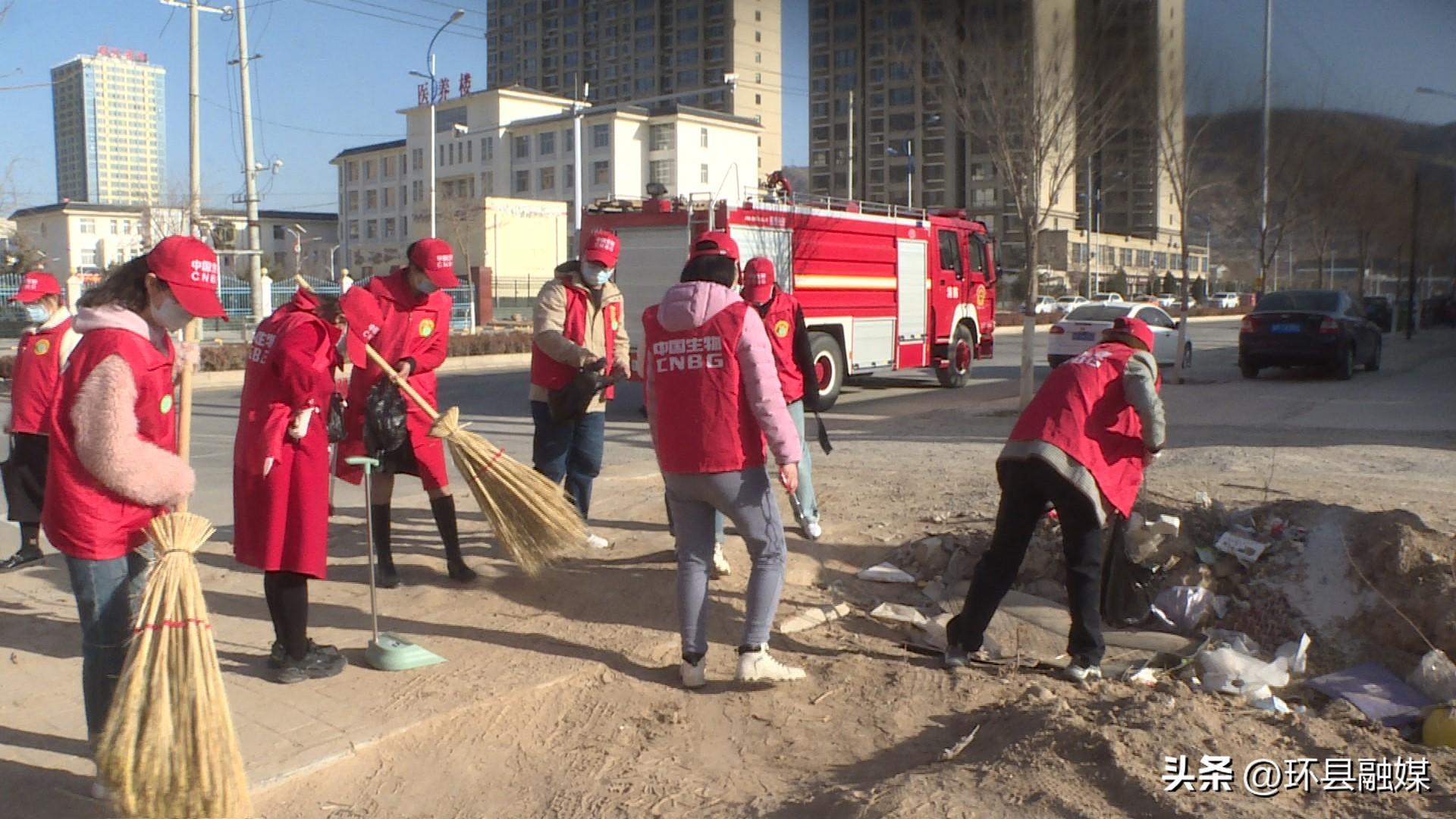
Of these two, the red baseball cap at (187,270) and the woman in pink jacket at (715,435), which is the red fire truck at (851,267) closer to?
the woman in pink jacket at (715,435)

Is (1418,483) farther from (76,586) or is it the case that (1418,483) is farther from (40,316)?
(40,316)

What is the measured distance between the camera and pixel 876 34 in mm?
6000

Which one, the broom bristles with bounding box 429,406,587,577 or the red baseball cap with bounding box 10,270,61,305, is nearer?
the broom bristles with bounding box 429,406,587,577

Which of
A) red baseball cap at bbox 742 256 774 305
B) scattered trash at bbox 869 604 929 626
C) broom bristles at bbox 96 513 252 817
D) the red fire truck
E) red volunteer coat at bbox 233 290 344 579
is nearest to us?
broom bristles at bbox 96 513 252 817

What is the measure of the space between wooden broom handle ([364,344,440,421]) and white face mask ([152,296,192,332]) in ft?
5.41

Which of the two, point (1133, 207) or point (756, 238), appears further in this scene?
point (756, 238)

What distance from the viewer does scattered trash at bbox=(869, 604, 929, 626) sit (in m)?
5.87

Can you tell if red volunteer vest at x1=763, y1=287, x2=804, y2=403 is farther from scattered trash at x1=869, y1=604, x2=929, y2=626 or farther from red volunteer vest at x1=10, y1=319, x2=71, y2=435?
red volunteer vest at x1=10, y1=319, x2=71, y2=435

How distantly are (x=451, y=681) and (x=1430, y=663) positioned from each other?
4132 millimetres

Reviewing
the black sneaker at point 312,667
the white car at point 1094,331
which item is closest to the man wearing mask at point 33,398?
the black sneaker at point 312,667

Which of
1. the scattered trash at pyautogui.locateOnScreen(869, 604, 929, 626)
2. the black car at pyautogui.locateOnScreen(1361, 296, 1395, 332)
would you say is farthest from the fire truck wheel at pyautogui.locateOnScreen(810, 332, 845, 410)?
the black car at pyautogui.locateOnScreen(1361, 296, 1395, 332)

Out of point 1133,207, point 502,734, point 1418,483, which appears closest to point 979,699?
point 502,734

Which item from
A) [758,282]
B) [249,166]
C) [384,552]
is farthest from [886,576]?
[249,166]

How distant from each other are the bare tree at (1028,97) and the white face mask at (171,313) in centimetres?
350
